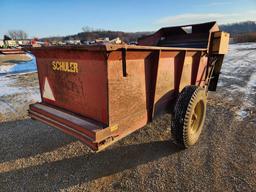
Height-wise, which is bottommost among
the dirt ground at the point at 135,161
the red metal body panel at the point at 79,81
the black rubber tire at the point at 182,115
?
the dirt ground at the point at 135,161

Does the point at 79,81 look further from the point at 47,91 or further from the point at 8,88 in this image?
the point at 8,88

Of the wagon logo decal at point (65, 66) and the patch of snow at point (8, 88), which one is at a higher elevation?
the wagon logo decal at point (65, 66)

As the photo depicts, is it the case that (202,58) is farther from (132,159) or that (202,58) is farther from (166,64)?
(132,159)

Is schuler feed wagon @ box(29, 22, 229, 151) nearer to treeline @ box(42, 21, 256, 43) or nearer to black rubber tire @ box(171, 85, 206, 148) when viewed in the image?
black rubber tire @ box(171, 85, 206, 148)

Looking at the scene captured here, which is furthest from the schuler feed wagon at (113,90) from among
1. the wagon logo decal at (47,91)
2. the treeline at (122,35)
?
the treeline at (122,35)

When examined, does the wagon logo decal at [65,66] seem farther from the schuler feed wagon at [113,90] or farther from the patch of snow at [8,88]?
the patch of snow at [8,88]

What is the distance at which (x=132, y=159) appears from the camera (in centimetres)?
290

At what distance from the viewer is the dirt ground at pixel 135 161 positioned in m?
2.40

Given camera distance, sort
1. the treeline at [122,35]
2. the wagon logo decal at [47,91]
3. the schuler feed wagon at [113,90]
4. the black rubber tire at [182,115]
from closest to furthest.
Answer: the schuler feed wagon at [113,90], the black rubber tire at [182,115], the wagon logo decal at [47,91], the treeline at [122,35]

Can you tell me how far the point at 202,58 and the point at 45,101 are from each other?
2760 mm

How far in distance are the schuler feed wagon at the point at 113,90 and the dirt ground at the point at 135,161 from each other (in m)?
0.39

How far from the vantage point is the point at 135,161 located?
2846 millimetres

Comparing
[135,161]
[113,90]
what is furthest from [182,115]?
[113,90]

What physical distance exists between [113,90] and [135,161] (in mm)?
1226
